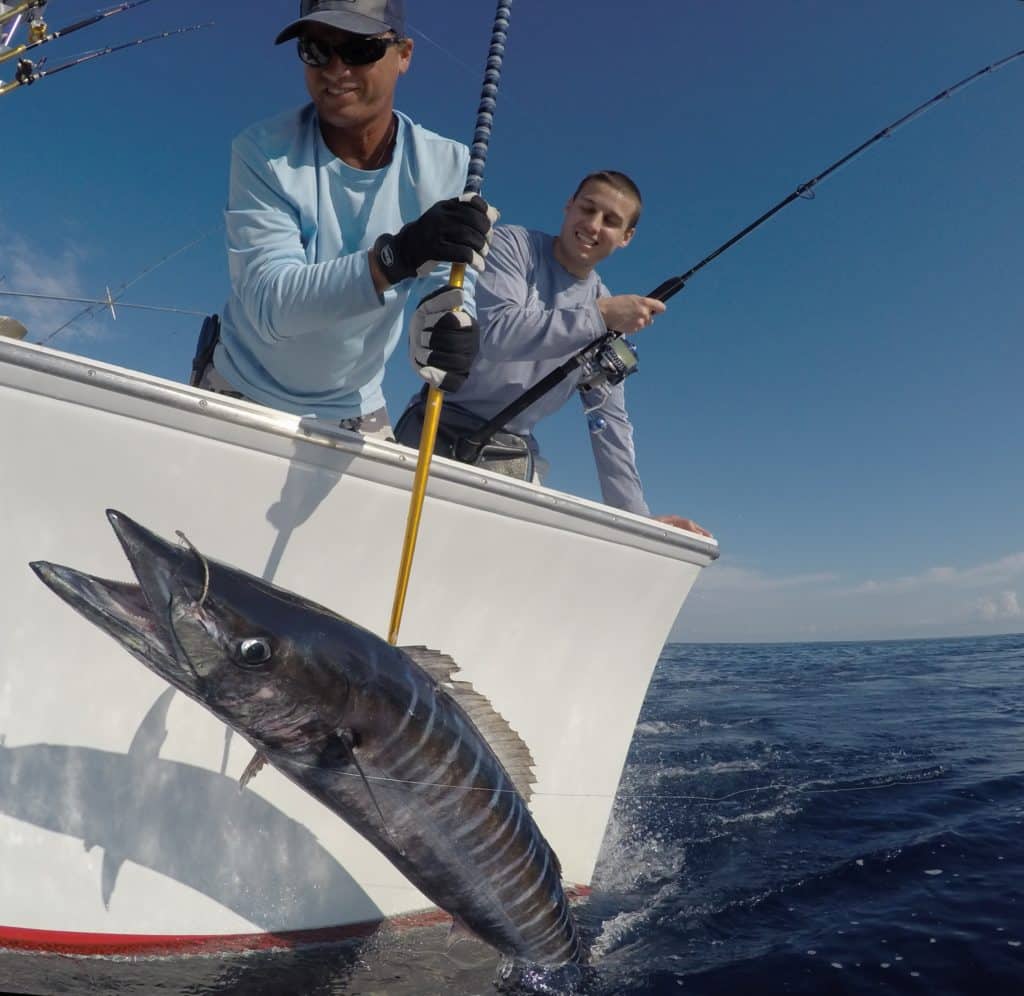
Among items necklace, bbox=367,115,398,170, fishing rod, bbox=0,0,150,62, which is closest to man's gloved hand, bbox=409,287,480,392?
necklace, bbox=367,115,398,170

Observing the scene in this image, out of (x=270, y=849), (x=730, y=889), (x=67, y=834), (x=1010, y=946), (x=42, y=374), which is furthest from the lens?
(x=730, y=889)

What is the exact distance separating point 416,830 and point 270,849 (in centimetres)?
82

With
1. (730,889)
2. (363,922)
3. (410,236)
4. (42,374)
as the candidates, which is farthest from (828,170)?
(363,922)

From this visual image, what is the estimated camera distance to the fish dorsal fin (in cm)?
192

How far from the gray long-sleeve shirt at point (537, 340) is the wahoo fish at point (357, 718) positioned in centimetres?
184

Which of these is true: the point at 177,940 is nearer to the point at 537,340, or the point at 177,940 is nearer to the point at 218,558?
the point at 218,558

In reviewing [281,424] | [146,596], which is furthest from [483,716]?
[281,424]

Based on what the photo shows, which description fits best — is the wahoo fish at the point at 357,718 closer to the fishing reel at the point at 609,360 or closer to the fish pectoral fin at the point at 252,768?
the fish pectoral fin at the point at 252,768

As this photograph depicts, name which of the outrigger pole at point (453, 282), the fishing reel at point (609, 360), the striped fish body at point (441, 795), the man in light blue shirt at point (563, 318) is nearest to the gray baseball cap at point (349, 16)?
the outrigger pole at point (453, 282)

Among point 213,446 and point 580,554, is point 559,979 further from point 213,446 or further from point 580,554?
point 213,446

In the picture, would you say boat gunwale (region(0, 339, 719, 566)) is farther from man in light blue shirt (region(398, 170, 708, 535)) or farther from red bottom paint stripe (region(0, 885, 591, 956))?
red bottom paint stripe (region(0, 885, 591, 956))

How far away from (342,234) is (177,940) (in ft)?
7.88

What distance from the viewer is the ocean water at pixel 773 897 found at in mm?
2297

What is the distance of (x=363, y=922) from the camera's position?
2.51 m
